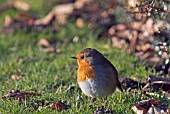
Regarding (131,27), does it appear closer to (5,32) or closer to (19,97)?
(5,32)

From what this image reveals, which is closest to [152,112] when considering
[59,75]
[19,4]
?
[59,75]

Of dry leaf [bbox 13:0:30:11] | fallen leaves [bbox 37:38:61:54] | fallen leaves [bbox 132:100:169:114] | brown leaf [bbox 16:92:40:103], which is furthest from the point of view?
dry leaf [bbox 13:0:30:11]

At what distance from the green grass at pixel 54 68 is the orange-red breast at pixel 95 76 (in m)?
0.15

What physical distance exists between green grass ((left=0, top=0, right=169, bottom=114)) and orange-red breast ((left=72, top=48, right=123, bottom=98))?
146mm

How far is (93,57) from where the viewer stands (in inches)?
236

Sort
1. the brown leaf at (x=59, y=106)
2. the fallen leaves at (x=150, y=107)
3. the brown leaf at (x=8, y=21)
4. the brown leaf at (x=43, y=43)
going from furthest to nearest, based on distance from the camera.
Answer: the brown leaf at (x=8, y=21)
the brown leaf at (x=43, y=43)
the brown leaf at (x=59, y=106)
the fallen leaves at (x=150, y=107)

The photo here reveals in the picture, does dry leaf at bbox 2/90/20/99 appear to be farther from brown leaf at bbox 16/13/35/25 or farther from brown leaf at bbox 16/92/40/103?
brown leaf at bbox 16/13/35/25

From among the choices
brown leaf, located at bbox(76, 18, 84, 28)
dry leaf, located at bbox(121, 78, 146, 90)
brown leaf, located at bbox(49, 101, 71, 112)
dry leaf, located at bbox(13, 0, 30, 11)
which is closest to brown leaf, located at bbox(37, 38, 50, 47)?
brown leaf, located at bbox(76, 18, 84, 28)

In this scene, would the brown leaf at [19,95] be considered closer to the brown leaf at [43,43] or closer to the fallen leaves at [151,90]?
the fallen leaves at [151,90]

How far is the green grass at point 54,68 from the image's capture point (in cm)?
581

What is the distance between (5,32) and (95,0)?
5.35 feet

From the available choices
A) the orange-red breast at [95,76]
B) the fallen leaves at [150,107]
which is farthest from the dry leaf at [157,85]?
the fallen leaves at [150,107]

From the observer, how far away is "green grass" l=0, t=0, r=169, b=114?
581 cm

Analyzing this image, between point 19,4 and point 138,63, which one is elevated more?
point 19,4
